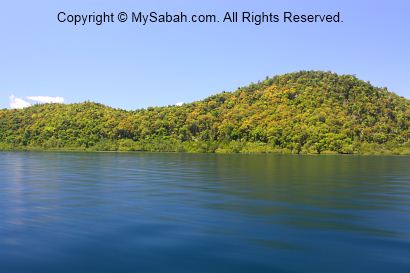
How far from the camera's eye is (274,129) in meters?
163

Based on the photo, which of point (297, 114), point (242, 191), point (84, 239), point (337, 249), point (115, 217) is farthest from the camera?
point (297, 114)

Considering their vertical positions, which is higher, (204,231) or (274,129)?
(274,129)

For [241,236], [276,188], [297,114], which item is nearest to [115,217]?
[241,236]

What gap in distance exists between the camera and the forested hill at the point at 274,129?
15412cm

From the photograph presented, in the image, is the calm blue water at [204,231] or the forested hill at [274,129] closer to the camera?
the calm blue water at [204,231]

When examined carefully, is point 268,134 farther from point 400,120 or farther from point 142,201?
point 142,201

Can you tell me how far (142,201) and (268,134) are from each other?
13951cm

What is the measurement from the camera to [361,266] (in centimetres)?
1317

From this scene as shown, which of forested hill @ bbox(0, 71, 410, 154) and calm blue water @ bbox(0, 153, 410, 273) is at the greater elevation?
forested hill @ bbox(0, 71, 410, 154)

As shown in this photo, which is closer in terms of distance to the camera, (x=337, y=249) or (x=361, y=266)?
(x=361, y=266)

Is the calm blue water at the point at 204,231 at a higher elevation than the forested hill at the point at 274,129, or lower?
lower

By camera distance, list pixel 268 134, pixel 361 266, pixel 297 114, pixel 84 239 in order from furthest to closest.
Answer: pixel 297 114
pixel 268 134
pixel 84 239
pixel 361 266

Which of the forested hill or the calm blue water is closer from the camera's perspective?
the calm blue water

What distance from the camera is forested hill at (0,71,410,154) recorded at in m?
154
